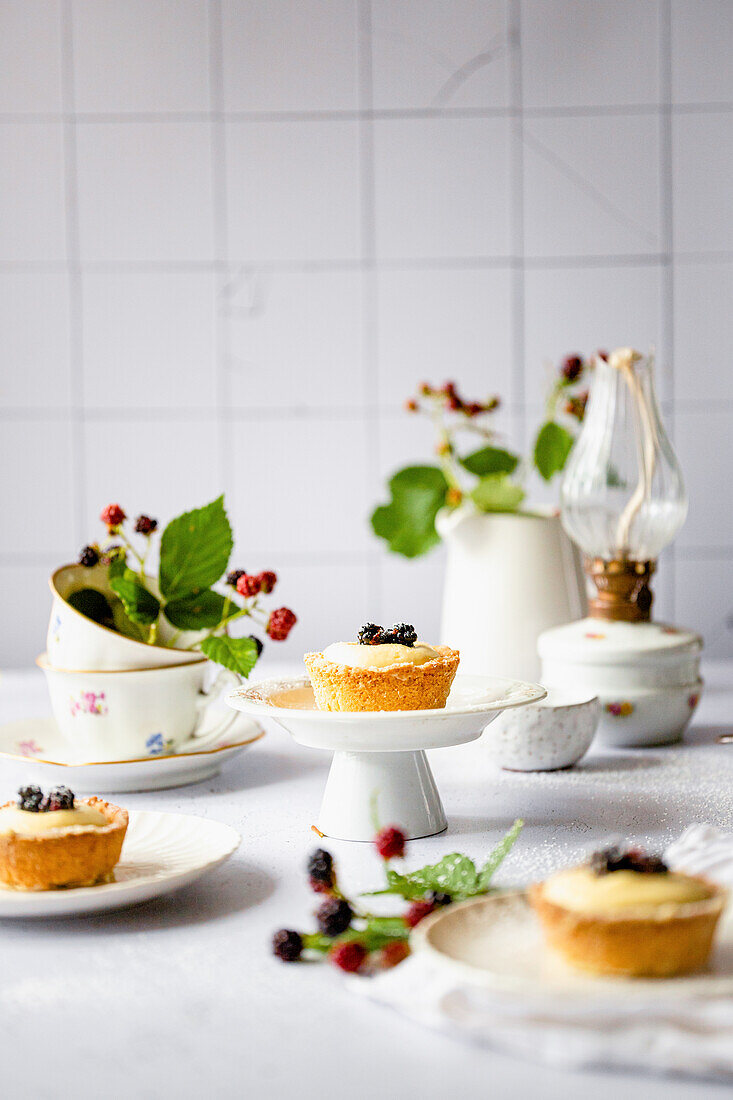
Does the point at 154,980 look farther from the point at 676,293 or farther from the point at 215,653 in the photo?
the point at 676,293

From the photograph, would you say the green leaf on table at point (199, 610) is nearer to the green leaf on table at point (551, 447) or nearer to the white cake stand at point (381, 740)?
the white cake stand at point (381, 740)

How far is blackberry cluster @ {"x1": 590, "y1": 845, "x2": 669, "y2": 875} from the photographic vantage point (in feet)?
1.84

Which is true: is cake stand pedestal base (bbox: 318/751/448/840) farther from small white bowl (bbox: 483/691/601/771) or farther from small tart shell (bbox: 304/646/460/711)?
small white bowl (bbox: 483/691/601/771)

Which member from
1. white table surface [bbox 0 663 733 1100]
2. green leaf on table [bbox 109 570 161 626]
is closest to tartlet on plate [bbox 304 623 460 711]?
white table surface [bbox 0 663 733 1100]

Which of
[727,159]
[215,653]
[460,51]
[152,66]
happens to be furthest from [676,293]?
[215,653]

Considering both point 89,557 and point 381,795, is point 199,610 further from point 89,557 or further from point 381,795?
point 381,795

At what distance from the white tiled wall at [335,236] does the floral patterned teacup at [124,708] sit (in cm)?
116

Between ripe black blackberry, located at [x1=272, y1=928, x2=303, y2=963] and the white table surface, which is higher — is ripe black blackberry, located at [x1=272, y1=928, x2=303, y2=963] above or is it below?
above


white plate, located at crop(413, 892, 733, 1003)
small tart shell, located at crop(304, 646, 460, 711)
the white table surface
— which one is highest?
small tart shell, located at crop(304, 646, 460, 711)

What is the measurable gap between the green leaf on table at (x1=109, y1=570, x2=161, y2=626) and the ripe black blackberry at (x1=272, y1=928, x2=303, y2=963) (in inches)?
19.0

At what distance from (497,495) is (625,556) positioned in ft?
0.69

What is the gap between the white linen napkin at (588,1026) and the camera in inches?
19.5

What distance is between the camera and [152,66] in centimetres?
211

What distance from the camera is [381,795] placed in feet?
A: 2.86
